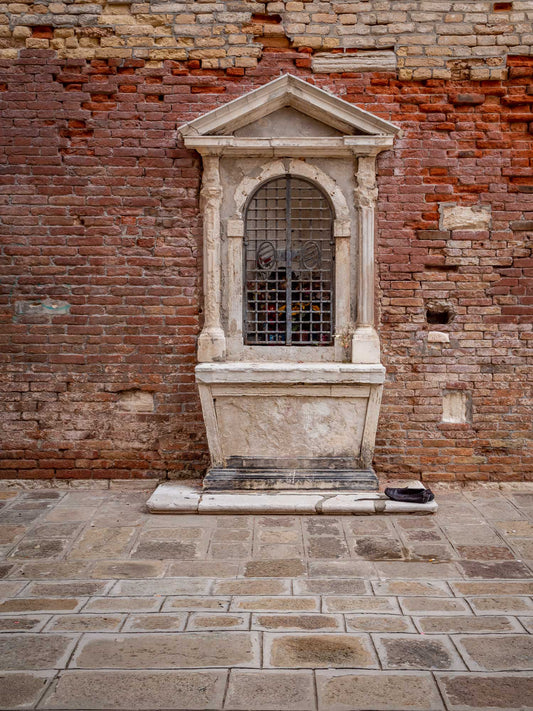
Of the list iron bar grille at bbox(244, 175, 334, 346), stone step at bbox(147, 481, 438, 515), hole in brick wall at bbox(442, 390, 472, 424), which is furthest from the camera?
hole in brick wall at bbox(442, 390, 472, 424)

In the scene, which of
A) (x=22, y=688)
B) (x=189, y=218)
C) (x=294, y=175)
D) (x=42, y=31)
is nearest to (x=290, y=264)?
(x=294, y=175)

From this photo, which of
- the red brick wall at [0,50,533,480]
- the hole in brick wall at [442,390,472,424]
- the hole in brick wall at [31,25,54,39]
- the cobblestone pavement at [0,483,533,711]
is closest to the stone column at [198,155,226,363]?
the red brick wall at [0,50,533,480]

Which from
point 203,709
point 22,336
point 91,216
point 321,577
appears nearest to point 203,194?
point 91,216

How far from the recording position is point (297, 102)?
530 cm

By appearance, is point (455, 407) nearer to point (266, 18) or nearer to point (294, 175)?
point (294, 175)

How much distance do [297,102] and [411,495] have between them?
3357mm

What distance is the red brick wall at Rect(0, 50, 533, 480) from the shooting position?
5.41m

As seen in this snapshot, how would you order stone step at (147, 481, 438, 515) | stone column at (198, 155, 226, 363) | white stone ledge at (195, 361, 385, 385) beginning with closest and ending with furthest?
1. stone step at (147, 481, 438, 515)
2. white stone ledge at (195, 361, 385, 385)
3. stone column at (198, 155, 226, 363)

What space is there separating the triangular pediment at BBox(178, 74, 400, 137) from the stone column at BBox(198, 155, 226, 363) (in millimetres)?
279

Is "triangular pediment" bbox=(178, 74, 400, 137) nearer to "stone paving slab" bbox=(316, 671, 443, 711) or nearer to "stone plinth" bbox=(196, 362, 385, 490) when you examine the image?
"stone plinth" bbox=(196, 362, 385, 490)

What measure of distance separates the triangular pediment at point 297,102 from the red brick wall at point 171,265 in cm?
26

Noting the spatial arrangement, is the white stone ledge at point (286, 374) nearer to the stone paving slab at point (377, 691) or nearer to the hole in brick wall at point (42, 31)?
the stone paving slab at point (377, 691)

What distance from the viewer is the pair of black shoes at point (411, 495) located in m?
4.95

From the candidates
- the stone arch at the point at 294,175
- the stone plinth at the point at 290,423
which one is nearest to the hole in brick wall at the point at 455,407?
the stone plinth at the point at 290,423
